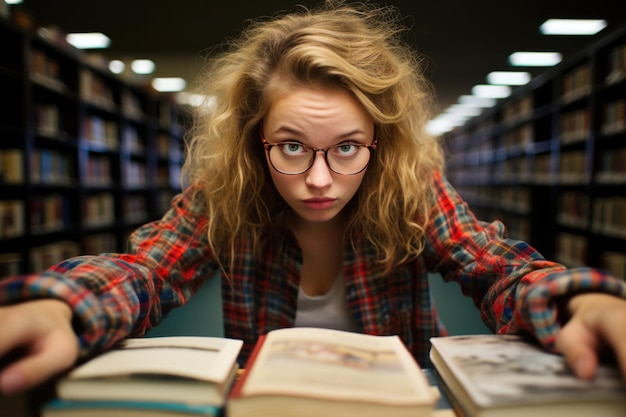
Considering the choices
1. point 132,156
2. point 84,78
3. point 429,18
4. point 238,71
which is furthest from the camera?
point 132,156

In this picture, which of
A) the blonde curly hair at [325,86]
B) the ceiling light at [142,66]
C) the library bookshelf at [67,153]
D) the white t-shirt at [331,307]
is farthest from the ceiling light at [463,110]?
the white t-shirt at [331,307]

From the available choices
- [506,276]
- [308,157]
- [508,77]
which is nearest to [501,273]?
[506,276]

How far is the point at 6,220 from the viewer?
2.69 metres

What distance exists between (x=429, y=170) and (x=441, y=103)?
7741mm

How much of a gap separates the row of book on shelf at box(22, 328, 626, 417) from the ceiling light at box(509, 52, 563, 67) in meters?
5.53

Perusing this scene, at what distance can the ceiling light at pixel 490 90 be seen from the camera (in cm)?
683

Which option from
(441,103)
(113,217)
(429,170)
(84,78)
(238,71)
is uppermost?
(441,103)

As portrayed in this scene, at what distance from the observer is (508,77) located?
6.22 metres

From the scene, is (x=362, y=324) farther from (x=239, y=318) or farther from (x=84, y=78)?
(x=84, y=78)

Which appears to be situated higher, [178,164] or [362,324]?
[178,164]

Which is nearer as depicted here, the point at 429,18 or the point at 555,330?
the point at 555,330

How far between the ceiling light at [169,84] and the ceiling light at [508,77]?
15.3ft

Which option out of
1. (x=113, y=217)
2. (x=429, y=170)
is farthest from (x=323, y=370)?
(x=113, y=217)

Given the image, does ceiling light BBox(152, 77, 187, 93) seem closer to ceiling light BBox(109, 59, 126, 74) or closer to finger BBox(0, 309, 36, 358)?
ceiling light BBox(109, 59, 126, 74)
